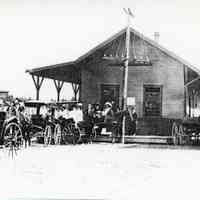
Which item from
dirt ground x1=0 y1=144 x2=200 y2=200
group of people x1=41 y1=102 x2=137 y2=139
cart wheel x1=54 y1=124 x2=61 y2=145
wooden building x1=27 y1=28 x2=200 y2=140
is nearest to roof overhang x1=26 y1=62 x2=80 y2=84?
wooden building x1=27 y1=28 x2=200 y2=140

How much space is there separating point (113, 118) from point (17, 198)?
758cm

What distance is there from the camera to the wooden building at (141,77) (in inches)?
573

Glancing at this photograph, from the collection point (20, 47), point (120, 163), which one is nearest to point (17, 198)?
point (120, 163)

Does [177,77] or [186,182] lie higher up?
[177,77]

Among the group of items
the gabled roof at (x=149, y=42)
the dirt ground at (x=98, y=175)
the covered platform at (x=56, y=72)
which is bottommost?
the dirt ground at (x=98, y=175)

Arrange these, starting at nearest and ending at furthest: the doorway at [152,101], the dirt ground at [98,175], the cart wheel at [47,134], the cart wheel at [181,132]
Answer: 1. the dirt ground at [98,175]
2. the cart wheel at [47,134]
3. the cart wheel at [181,132]
4. the doorway at [152,101]

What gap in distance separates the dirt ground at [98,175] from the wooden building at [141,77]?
192 inches

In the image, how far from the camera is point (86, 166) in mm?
7605

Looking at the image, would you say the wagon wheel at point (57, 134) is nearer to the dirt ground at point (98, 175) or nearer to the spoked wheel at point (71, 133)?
the spoked wheel at point (71, 133)

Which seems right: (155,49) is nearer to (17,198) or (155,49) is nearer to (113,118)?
(113,118)

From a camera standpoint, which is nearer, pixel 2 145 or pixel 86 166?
pixel 86 166

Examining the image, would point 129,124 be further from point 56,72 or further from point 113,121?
point 56,72

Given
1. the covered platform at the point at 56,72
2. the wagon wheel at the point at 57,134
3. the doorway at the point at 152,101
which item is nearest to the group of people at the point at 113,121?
the wagon wheel at the point at 57,134

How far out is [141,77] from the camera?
15102 millimetres
